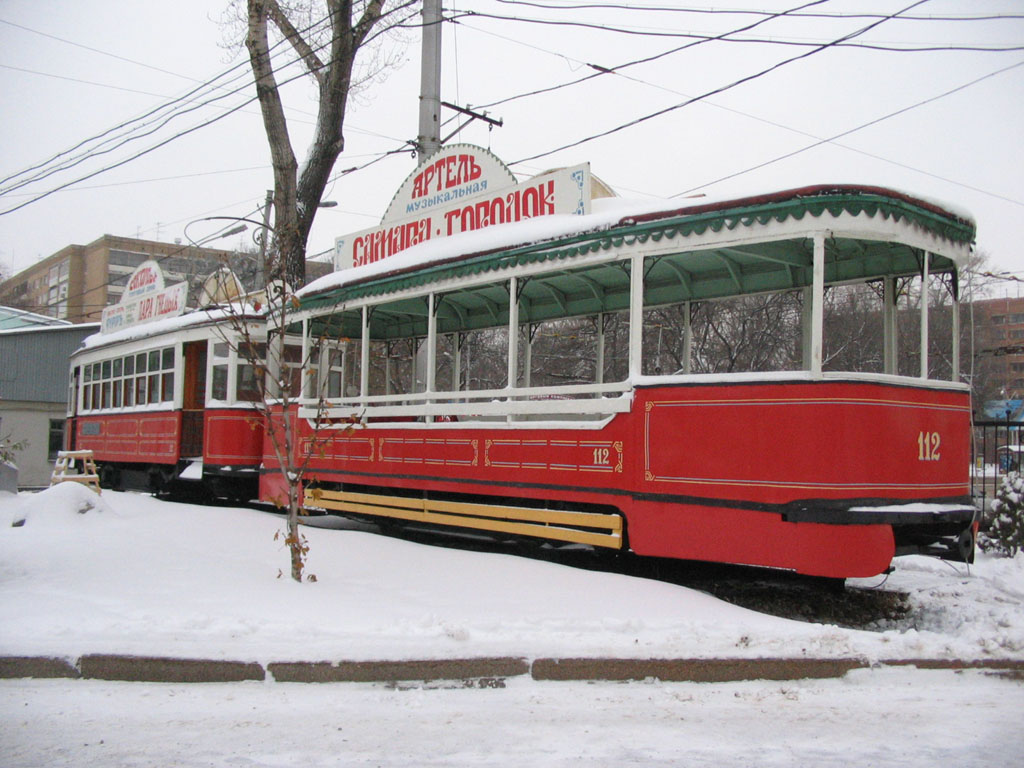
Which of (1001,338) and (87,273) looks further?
(87,273)

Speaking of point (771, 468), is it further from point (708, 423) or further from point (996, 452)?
point (996, 452)

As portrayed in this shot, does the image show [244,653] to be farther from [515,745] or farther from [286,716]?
[515,745]

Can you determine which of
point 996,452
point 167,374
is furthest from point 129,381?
point 996,452

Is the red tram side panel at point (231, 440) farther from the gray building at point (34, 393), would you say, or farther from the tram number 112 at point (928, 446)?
the gray building at point (34, 393)

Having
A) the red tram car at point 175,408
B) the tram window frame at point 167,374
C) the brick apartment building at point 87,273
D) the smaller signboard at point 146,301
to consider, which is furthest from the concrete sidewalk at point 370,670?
the brick apartment building at point 87,273

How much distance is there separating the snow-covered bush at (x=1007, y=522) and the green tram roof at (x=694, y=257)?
3162 mm

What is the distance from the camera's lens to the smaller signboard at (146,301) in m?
16.3

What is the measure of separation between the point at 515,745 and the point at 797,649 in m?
2.05

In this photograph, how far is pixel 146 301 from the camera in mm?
17406

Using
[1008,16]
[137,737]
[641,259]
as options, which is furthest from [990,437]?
[137,737]

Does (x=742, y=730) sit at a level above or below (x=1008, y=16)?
below

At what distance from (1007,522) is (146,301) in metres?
15.8

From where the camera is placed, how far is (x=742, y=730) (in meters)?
4.08

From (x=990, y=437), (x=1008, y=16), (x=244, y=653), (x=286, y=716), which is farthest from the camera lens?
(x=990, y=437)
